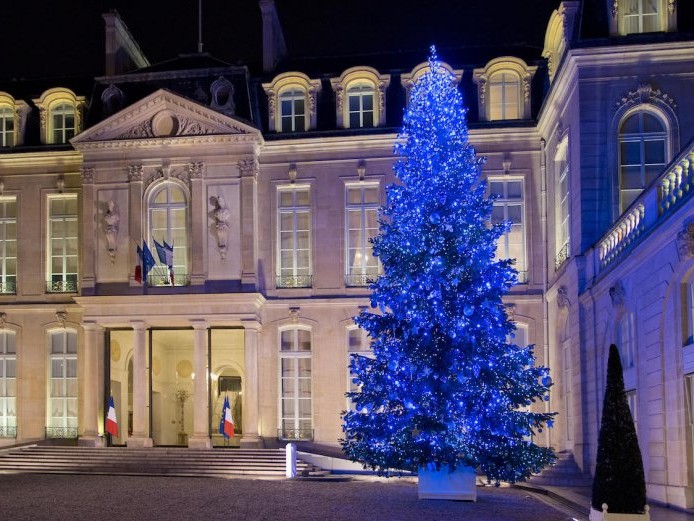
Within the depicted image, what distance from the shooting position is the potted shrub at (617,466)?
11.5 m

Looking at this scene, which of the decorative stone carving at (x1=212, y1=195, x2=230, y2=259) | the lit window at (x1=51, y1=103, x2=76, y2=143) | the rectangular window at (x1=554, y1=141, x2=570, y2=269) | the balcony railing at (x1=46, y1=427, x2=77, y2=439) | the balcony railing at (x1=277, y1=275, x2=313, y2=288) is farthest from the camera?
the lit window at (x1=51, y1=103, x2=76, y2=143)

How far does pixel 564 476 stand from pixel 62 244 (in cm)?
1463

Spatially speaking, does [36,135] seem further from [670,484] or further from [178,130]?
[670,484]

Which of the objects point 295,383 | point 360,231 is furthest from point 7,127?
point 295,383

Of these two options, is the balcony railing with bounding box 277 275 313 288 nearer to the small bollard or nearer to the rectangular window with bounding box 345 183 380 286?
the rectangular window with bounding box 345 183 380 286

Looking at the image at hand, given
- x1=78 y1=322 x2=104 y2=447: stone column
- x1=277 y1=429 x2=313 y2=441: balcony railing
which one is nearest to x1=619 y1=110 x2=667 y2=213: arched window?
x1=277 y1=429 x2=313 y2=441: balcony railing

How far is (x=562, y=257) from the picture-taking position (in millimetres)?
22109

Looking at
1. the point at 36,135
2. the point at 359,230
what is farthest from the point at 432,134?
the point at 36,135

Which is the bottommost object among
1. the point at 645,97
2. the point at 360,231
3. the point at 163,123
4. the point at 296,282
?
the point at 296,282

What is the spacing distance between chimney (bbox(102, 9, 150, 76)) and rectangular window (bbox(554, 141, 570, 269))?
39.8 feet

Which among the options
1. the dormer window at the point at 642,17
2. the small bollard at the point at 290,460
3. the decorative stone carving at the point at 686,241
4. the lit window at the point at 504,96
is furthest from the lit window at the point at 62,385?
the decorative stone carving at the point at 686,241

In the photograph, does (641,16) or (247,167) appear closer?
(641,16)

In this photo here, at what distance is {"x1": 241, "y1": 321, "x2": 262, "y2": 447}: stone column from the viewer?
24875 millimetres

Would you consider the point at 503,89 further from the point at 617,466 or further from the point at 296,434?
the point at 617,466
